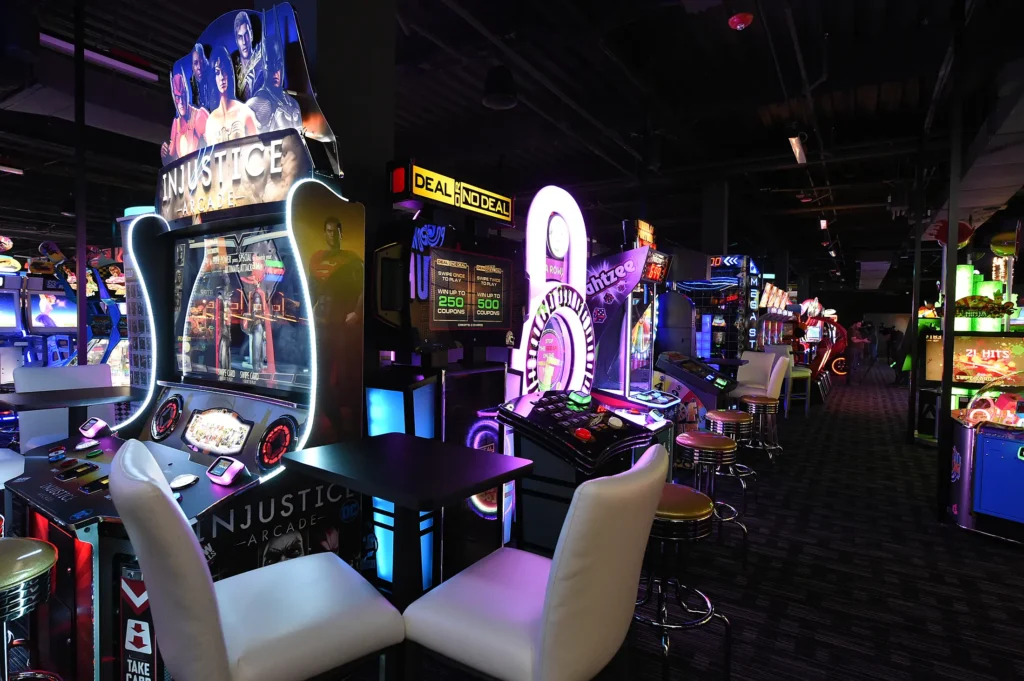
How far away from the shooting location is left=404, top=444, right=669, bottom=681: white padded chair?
1.13 m

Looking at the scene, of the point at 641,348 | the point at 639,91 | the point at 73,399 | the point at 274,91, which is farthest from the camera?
the point at 639,91

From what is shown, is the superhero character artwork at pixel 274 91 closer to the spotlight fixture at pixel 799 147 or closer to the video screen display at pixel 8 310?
the spotlight fixture at pixel 799 147

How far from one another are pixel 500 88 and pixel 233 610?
4.23m

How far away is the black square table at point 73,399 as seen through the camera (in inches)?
86.8

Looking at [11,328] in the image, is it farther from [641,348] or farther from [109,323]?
[641,348]

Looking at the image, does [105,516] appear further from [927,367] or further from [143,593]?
[927,367]

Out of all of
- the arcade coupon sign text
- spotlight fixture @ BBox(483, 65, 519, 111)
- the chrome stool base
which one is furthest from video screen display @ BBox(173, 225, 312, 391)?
spotlight fixture @ BBox(483, 65, 519, 111)

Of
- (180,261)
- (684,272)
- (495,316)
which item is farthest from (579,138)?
(684,272)

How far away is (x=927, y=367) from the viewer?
19.6ft

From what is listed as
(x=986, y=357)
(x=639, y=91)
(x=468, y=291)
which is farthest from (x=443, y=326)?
(x=986, y=357)

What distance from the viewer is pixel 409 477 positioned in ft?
4.55

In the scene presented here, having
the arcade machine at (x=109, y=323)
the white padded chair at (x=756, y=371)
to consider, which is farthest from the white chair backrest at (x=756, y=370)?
the arcade machine at (x=109, y=323)

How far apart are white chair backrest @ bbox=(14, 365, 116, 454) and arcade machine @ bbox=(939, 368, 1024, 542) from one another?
5.05 metres

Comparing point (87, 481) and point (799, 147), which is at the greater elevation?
point (799, 147)
